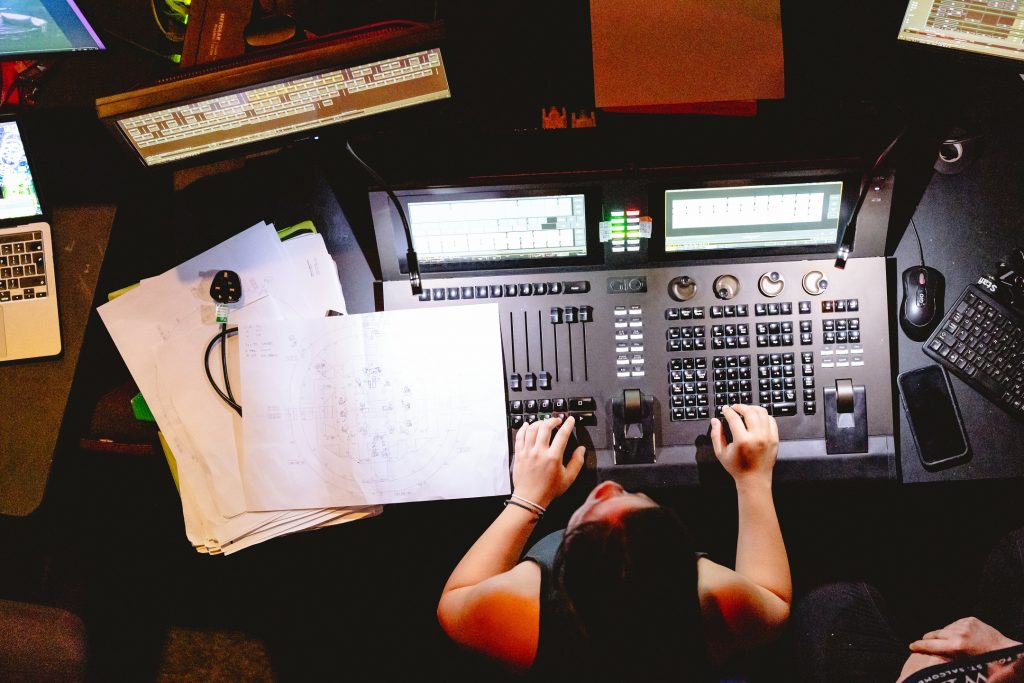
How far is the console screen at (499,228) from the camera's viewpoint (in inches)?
48.4

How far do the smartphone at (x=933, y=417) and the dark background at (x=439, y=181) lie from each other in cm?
4

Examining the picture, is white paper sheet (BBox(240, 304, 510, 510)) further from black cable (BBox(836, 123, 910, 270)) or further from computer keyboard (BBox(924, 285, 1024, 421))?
computer keyboard (BBox(924, 285, 1024, 421))

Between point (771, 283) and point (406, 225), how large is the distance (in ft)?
2.46

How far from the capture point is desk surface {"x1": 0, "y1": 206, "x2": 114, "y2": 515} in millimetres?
1354

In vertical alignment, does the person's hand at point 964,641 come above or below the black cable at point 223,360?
below

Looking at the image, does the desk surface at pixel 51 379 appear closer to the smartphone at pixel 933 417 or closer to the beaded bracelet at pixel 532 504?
the beaded bracelet at pixel 532 504

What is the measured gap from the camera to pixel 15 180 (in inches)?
55.6

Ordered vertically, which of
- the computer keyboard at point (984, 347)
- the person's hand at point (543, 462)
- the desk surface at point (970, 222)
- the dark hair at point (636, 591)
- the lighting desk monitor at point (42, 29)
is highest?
the lighting desk monitor at point (42, 29)

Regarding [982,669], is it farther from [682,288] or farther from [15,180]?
[15,180]

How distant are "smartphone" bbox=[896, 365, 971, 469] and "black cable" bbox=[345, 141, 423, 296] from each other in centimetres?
104

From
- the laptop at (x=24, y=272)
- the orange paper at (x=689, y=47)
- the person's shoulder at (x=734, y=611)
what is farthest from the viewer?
the laptop at (x=24, y=272)

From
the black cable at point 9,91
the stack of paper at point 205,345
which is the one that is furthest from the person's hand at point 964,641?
the black cable at point 9,91

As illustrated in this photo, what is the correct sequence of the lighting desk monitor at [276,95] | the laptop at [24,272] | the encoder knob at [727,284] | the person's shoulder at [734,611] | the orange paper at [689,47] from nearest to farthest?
the lighting desk monitor at [276,95]
the orange paper at [689,47]
the person's shoulder at [734,611]
the encoder knob at [727,284]
the laptop at [24,272]

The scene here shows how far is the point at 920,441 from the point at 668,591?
0.71 metres
